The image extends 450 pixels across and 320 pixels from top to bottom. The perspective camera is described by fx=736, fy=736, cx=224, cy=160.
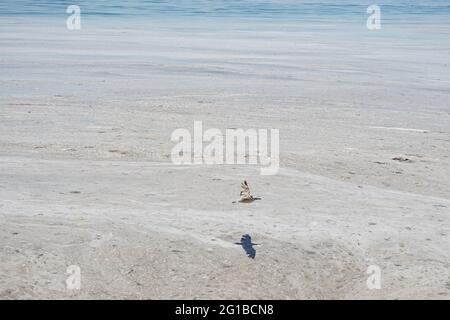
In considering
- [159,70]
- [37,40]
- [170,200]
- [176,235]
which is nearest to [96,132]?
[170,200]

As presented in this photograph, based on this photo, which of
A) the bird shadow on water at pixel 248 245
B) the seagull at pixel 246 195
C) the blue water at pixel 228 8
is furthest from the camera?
the blue water at pixel 228 8

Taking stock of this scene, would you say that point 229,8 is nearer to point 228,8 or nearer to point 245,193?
point 228,8

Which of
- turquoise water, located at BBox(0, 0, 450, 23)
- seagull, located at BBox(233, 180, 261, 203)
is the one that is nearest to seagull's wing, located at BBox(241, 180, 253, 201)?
seagull, located at BBox(233, 180, 261, 203)

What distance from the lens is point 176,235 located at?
224 inches

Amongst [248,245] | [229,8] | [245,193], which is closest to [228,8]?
[229,8]

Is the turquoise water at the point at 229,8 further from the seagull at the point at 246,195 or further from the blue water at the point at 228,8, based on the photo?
the seagull at the point at 246,195

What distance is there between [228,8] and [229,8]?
0.07m

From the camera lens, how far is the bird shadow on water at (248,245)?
17.5 feet

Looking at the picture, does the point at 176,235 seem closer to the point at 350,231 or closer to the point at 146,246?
the point at 146,246

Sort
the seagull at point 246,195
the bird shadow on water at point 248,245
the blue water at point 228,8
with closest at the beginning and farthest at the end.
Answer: the bird shadow on water at point 248,245, the seagull at point 246,195, the blue water at point 228,8

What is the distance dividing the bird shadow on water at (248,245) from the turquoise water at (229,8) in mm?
34303

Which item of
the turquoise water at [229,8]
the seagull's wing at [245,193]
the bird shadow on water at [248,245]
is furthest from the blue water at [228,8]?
the bird shadow on water at [248,245]

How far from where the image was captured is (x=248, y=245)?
5488mm
